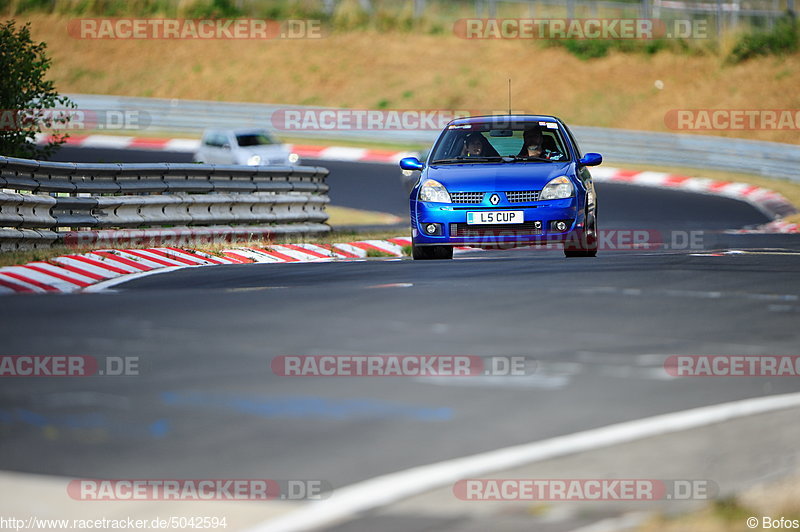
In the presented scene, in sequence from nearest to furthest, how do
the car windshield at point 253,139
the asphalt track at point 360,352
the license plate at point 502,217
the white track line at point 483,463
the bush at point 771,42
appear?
1. the white track line at point 483,463
2. the asphalt track at point 360,352
3. the license plate at point 502,217
4. the car windshield at point 253,139
5. the bush at point 771,42

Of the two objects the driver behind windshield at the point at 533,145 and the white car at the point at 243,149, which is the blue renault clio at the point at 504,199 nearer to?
the driver behind windshield at the point at 533,145

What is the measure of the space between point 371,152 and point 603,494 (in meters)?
32.0

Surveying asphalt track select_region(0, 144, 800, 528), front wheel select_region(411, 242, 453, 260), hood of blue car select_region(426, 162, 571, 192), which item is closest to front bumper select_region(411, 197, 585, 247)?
hood of blue car select_region(426, 162, 571, 192)

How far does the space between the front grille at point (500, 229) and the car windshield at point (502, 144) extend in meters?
1.04

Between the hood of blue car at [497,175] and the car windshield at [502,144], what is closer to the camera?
the hood of blue car at [497,175]

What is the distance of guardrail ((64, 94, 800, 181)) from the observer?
107 feet

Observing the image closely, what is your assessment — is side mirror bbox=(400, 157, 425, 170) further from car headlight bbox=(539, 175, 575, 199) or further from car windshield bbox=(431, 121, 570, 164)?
car headlight bbox=(539, 175, 575, 199)

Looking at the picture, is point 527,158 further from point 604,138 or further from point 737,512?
point 604,138

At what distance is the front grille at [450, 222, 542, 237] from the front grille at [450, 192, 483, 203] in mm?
249

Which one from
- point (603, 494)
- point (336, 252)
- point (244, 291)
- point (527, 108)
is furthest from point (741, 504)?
point (527, 108)

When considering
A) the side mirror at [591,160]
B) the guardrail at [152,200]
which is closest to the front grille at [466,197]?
the side mirror at [591,160]

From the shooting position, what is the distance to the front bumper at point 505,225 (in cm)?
1427

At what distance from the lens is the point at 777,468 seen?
5785 mm

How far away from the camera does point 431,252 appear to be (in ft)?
49.8
